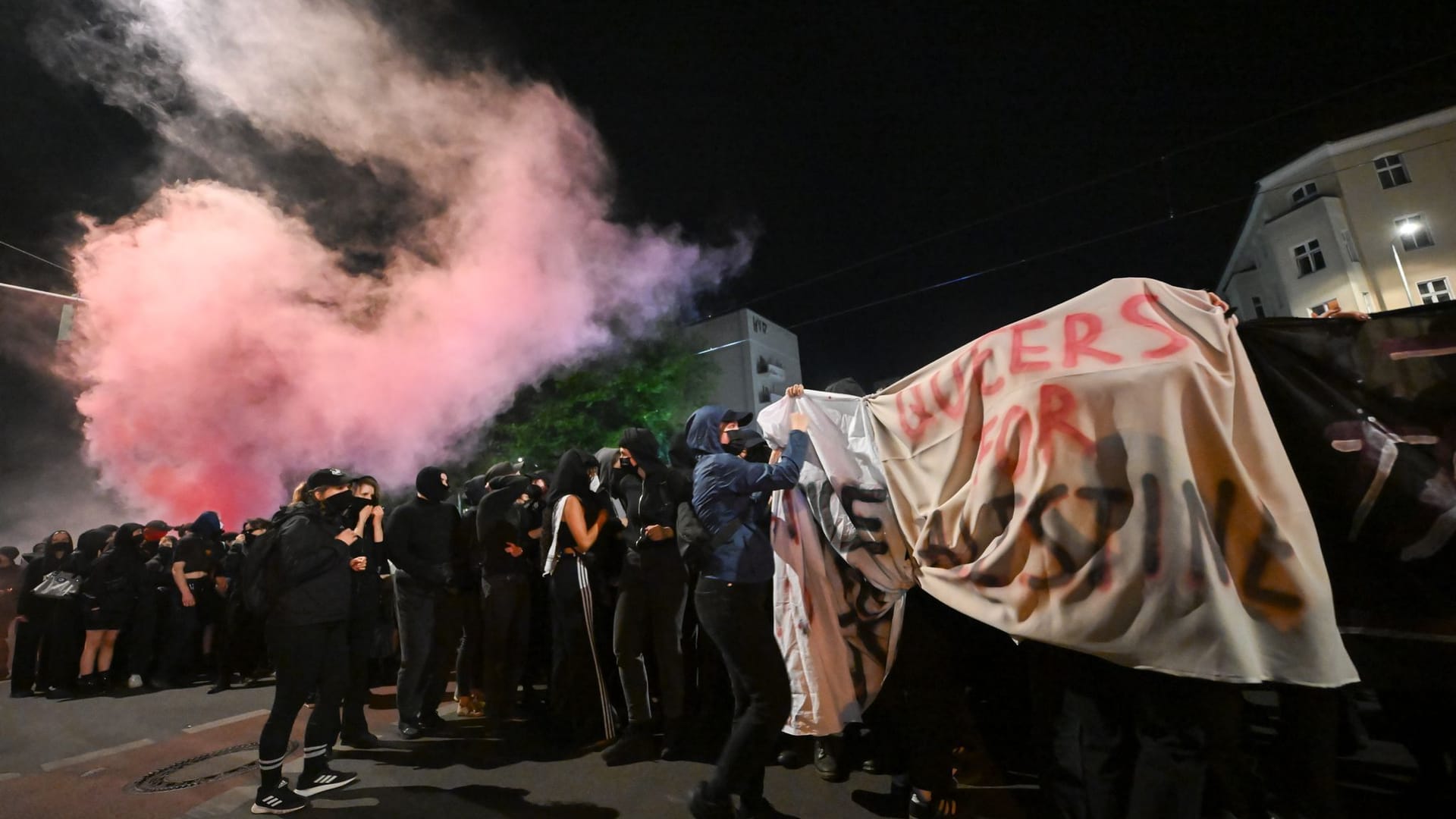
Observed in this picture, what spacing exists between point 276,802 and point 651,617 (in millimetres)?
2300

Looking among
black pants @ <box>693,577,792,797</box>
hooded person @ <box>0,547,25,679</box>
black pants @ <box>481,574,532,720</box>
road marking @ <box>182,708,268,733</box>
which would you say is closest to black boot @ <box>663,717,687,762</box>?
black pants @ <box>693,577,792,797</box>

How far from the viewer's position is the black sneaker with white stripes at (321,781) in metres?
3.70

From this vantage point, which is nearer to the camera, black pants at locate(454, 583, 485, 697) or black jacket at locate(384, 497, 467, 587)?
black jacket at locate(384, 497, 467, 587)

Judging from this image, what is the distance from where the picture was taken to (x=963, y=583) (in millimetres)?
2633

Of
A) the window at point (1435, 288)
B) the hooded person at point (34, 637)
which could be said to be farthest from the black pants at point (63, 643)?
the window at point (1435, 288)

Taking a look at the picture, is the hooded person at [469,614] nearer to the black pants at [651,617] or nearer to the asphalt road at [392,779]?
the asphalt road at [392,779]

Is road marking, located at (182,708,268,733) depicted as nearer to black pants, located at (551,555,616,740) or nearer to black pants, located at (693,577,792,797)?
black pants, located at (551,555,616,740)

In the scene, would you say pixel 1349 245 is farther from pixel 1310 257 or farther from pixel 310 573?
pixel 310 573

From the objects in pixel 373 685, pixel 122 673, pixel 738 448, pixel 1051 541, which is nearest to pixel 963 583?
pixel 1051 541

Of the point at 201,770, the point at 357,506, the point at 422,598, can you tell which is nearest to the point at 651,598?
the point at 422,598

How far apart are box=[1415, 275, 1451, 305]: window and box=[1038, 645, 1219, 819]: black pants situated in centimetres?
2766

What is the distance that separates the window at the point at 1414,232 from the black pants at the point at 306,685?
1208 inches

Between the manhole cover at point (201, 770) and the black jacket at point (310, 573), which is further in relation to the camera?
the manhole cover at point (201, 770)

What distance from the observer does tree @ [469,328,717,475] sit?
2492 centimetres
